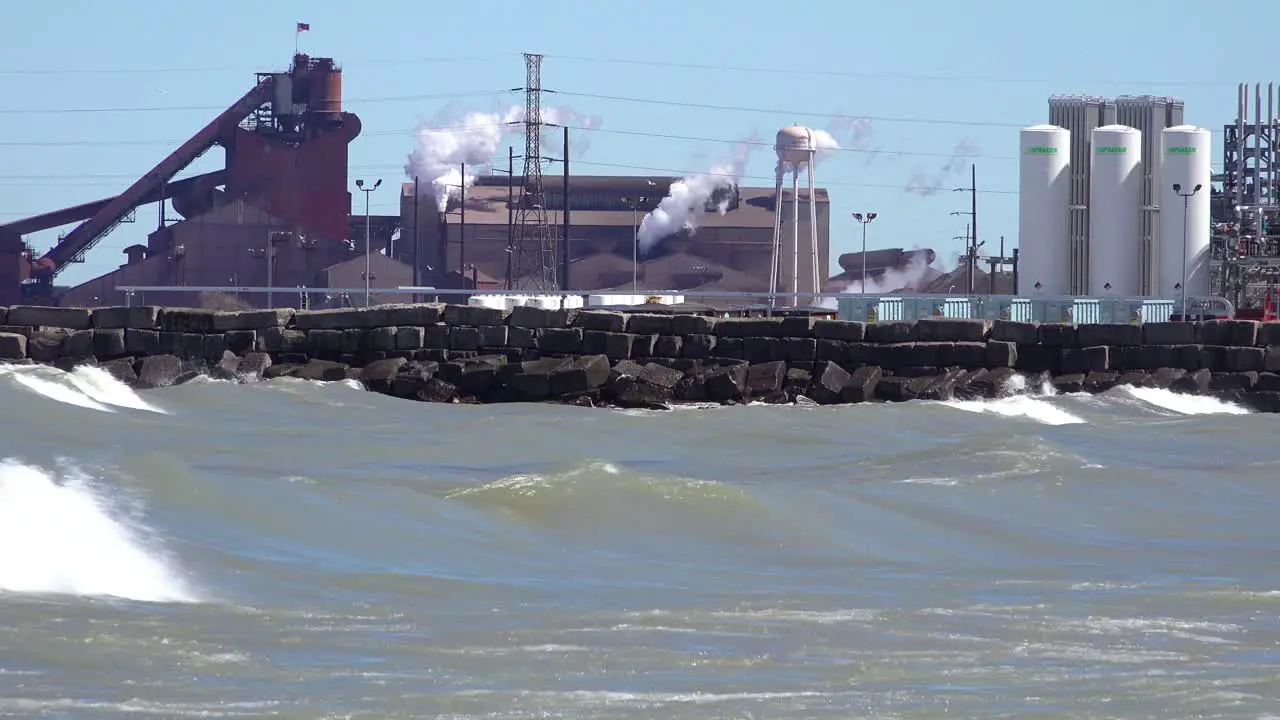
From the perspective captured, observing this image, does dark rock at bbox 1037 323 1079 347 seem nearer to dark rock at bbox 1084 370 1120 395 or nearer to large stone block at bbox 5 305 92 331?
dark rock at bbox 1084 370 1120 395

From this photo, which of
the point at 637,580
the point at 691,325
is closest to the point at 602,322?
the point at 691,325

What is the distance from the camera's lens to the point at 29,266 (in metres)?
79.9

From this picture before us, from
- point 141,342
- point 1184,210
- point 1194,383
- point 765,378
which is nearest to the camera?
point 1194,383

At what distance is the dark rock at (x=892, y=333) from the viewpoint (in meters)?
25.1

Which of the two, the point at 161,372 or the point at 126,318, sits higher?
the point at 126,318

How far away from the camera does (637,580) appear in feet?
30.3

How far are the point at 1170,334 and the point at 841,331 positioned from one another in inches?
172

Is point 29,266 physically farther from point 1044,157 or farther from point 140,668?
point 140,668

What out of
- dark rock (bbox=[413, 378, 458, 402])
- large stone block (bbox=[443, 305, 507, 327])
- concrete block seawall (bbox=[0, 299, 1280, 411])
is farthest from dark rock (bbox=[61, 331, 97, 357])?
dark rock (bbox=[413, 378, 458, 402])

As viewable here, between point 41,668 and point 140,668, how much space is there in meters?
0.35

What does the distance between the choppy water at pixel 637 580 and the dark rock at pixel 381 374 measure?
8741 millimetres

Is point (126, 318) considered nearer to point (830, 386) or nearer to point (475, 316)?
point (475, 316)

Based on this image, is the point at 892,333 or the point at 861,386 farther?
the point at 892,333

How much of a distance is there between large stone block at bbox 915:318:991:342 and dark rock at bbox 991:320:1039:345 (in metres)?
0.17
